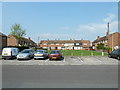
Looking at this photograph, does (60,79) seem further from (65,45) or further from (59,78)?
(65,45)

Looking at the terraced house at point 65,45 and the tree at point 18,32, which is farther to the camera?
the terraced house at point 65,45

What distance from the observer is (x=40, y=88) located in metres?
5.06

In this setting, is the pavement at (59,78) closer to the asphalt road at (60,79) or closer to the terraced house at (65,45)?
the asphalt road at (60,79)

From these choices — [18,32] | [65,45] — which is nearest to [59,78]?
[18,32]

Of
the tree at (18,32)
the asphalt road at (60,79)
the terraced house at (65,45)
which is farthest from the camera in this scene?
the terraced house at (65,45)

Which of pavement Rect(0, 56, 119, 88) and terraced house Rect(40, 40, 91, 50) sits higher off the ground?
terraced house Rect(40, 40, 91, 50)

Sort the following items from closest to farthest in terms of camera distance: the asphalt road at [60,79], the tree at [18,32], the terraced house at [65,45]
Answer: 1. the asphalt road at [60,79]
2. the tree at [18,32]
3. the terraced house at [65,45]

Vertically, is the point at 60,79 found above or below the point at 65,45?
below

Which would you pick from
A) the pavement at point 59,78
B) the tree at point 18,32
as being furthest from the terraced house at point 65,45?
the pavement at point 59,78

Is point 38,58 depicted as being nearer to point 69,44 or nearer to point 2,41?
point 2,41

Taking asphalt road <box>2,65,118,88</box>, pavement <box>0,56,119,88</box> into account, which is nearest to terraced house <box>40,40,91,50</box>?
pavement <box>0,56,119,88</box>

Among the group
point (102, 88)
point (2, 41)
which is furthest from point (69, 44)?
point (102, 88)

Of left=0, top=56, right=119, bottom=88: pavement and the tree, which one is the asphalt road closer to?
left=0, top=56, right=119, bottom=88: pavement

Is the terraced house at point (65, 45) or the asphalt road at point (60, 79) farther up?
the terraced house at point (65, 45)
